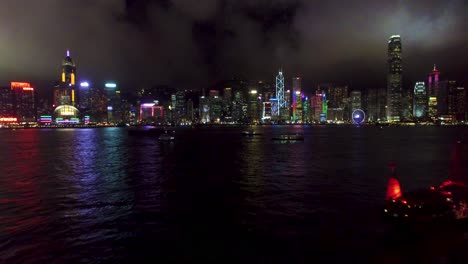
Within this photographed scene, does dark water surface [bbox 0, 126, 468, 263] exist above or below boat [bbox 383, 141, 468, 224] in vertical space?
below

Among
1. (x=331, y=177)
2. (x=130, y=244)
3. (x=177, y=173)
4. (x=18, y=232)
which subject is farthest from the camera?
(x=177, y=173)

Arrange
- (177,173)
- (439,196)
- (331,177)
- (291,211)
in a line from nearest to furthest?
(439,196) < (291,211) < (331,177) < (177,173)

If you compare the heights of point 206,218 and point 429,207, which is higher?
point 429,207

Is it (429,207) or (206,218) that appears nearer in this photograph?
(429,207)

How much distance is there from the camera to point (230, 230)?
64.5ft

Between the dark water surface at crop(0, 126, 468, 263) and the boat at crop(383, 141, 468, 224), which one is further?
the boat at crop(383, 141, 468, 224)

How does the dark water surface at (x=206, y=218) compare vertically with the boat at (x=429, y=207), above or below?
below

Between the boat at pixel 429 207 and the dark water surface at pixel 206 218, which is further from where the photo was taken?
the boat at pixel 429 207

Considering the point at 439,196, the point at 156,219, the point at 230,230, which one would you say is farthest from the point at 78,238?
the point at 439,196

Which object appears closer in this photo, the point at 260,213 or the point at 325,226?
the point at 325,226

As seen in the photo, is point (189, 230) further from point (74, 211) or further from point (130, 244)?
point (74, 211)

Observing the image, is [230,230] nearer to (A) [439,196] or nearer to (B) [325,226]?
(B) [325,226]

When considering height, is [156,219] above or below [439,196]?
below

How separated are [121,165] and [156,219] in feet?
96.3
